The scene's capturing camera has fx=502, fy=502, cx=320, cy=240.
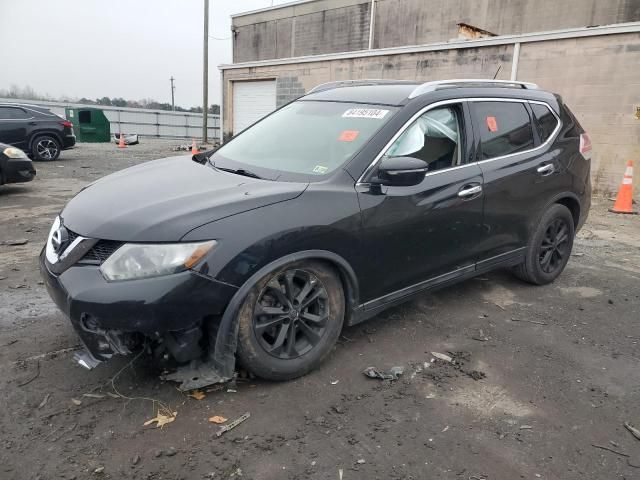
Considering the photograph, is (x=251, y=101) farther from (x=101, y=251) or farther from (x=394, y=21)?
(x=101, y=251)

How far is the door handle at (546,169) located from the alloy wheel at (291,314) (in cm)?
239

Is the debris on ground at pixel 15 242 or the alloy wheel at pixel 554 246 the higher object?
the alloy wheel at pixel 554 246

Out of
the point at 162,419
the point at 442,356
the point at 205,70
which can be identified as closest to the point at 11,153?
the point at 162,419

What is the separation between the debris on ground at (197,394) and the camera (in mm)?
2732

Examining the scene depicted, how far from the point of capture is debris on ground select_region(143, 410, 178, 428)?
8.20 feet

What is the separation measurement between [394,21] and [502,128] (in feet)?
75.3

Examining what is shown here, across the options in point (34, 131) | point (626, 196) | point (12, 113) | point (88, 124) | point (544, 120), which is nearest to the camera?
point (544, 120)

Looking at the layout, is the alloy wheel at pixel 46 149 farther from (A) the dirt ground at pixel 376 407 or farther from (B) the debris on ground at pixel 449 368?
(B) the debris on ground at pixel 449 368

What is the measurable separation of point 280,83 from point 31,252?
14736 mm

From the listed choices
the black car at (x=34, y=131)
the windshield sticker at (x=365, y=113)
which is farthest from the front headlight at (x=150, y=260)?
the black car at (x=34, y=131)

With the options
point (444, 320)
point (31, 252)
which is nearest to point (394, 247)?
point (444, 320)

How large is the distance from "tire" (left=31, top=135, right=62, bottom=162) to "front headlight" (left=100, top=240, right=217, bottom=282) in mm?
13809

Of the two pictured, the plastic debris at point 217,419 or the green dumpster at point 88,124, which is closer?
the plastic debris at point 217,419

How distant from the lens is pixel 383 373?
3068mm
